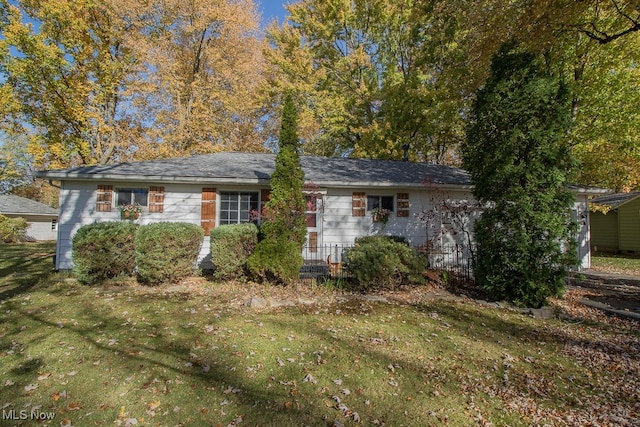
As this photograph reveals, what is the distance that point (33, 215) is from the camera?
25219 mm

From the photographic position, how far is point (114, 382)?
11.1 ft

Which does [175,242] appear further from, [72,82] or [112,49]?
[112,49]

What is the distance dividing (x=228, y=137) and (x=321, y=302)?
612 inches

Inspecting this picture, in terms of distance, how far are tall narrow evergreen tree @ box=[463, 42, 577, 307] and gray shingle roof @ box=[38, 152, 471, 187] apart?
3829mm

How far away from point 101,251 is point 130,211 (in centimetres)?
190

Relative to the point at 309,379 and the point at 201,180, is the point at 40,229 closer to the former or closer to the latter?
the point at 201,180

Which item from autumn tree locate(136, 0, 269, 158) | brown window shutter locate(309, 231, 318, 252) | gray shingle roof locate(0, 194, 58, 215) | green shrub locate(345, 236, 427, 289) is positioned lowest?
green shrub locate(345, 236, 427, 289)

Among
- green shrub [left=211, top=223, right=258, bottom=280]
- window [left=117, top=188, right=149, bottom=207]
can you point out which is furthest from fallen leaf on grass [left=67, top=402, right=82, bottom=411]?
window [left=117, top=188, right=149, bottom=207]

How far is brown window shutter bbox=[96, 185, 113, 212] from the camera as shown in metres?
9.11

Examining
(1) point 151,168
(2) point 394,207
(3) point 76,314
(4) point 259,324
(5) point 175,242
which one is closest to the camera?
(4) point 259,324

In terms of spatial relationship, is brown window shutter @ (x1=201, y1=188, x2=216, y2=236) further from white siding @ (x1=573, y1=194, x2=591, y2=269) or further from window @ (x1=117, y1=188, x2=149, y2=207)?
white siding @ (x1=573, y1=194, x2=591, y2=269)

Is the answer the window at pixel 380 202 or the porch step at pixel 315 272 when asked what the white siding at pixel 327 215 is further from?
the porch step at pixel 315 272

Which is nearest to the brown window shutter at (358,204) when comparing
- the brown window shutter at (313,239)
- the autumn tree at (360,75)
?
the brown window shutter at (313,239)

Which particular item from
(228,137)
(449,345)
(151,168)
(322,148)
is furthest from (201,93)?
(449,345)
